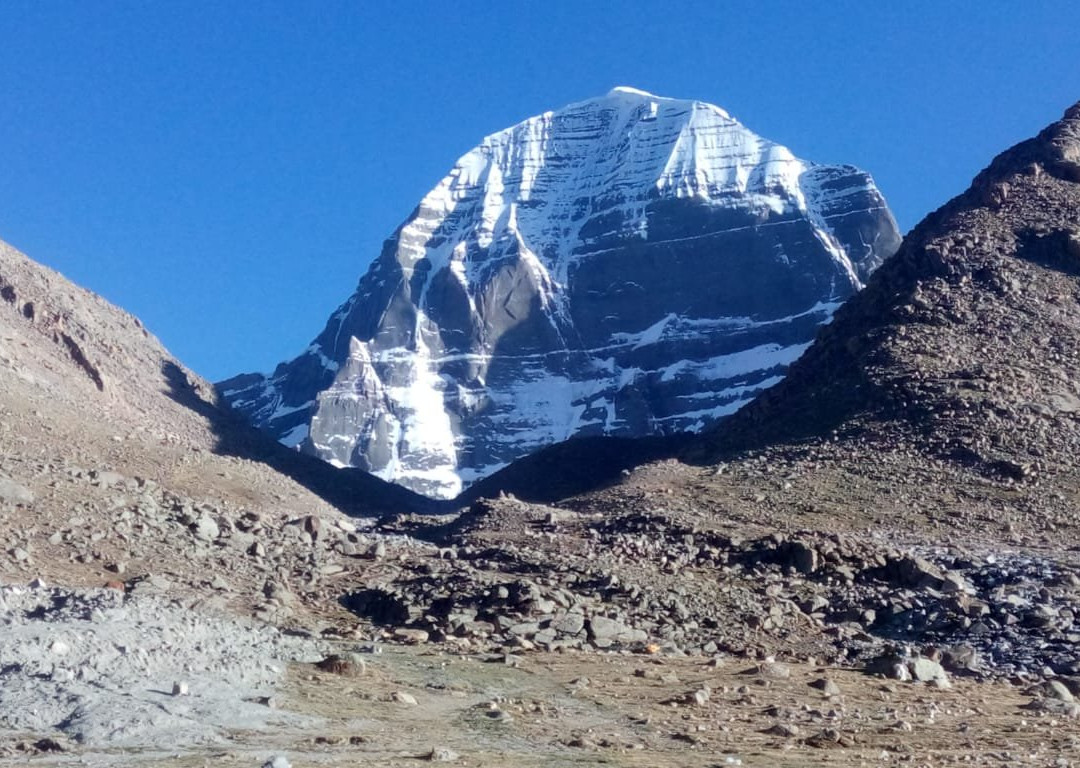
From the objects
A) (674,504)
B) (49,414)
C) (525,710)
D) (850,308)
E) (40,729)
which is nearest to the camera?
(40,729)

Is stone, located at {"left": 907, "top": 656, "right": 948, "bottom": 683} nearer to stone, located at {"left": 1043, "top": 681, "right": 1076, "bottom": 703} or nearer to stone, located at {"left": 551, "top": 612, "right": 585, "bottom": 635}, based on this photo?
stone, located at {"left": 1043, "top": 681, "right": 1076, "bottom": 703}

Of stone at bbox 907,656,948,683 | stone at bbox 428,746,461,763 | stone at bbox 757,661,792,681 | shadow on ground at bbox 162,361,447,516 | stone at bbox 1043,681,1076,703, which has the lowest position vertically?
stone at bbox 1043,681,1076,703

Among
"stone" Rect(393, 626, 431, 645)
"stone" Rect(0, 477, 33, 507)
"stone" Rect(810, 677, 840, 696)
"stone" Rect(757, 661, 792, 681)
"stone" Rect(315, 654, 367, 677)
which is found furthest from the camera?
"stone" Rect(0, 477, 33, 507)

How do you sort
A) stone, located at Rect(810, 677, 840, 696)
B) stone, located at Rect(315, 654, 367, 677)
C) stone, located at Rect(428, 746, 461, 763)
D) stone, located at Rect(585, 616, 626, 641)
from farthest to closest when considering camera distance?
stone, located at Rect(585, 616, 626, 641) < stone, located at Rect(810, 677, 840, 696) < stone, located at Rect(315, 654, 367, 677) < stone, located at Rect(428, 746, 461, 763)

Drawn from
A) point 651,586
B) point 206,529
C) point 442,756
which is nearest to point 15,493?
point 206,529

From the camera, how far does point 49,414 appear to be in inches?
2169

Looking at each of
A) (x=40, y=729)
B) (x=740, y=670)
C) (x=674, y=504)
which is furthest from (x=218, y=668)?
(x=674, y=504)

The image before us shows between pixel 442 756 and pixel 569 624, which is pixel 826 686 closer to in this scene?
pixel 569 624

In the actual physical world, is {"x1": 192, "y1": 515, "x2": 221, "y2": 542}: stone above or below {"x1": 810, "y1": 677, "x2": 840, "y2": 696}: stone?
above

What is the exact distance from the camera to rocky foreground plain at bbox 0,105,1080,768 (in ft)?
57.8

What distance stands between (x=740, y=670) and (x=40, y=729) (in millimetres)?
11562

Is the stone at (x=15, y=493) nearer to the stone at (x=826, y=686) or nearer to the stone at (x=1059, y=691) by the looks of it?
the stone at (x=826, y=686)

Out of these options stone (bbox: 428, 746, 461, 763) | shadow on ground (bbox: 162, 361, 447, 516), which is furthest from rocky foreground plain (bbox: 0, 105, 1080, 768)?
shadow on ground (bbox: 162, 361, 447, 516)

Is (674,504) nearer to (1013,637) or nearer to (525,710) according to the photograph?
(1013,637)
